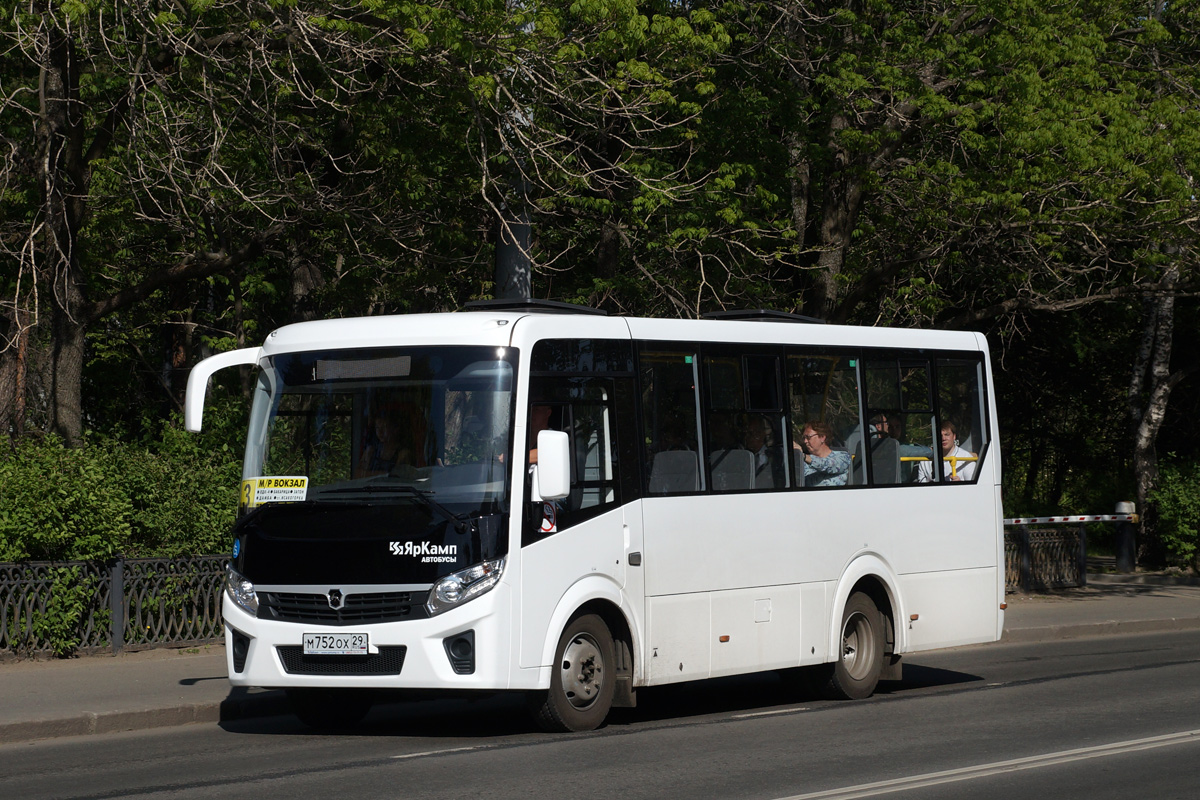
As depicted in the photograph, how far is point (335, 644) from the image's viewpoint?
378 inches

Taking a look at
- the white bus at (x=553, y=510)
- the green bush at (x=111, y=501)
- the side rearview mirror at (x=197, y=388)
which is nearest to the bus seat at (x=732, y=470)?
the white bus at (x=553, y=510)

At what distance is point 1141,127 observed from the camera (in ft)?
68.2

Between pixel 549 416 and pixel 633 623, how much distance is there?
→ 1.55 metres

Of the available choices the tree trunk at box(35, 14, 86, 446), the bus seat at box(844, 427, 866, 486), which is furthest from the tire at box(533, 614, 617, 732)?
the tree trunk at box(35, 14, 86, 446)

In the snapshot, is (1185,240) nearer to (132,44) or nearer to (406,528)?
(132,44)

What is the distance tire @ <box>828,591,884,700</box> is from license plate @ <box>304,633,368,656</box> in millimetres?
4392

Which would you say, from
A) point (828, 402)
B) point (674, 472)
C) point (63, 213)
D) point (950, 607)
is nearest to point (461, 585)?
point (674, 472)

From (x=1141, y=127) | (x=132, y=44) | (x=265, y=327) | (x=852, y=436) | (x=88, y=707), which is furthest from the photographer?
(x=265, y=327)

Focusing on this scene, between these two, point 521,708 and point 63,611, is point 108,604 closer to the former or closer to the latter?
point 63,611

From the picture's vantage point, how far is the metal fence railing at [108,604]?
1363 centimetres

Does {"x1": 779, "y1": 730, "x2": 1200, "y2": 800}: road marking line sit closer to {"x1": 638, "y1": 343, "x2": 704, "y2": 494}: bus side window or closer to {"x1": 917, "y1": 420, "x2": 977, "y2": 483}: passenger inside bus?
{"x1": 638, "y1": 343, "x2": 704, "y2": 494}: bus side window

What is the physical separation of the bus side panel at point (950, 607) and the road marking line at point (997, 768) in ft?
10.1

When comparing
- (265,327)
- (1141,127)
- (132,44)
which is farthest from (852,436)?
(265,327)

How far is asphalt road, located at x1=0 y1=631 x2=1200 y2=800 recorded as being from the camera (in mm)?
7957
